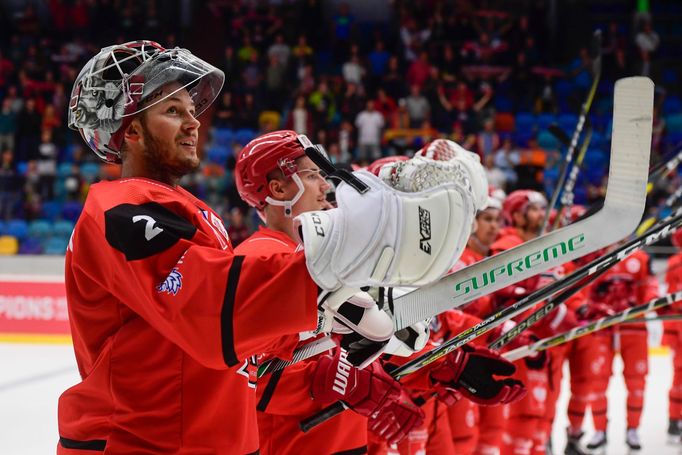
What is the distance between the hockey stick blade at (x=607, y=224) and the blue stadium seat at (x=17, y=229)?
816cm

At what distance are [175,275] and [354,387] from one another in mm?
943

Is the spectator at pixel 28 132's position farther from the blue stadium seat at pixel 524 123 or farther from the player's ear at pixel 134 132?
the player's ear at pixel 134 132

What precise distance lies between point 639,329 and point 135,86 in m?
3.95

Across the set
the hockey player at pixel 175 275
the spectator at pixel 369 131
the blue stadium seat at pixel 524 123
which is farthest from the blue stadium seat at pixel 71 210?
the hockey player at pixel 175 275

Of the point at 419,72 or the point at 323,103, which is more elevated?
the point at 419,72

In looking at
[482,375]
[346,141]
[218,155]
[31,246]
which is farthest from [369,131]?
[482,375]

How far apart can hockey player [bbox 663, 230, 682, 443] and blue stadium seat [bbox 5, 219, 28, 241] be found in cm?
598

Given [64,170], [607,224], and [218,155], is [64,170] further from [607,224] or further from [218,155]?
[607,224]

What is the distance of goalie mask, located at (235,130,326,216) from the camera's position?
7.23 feet

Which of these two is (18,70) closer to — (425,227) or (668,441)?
(668,441)

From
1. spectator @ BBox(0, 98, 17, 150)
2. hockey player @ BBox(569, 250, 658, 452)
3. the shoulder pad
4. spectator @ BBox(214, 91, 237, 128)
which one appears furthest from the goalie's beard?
spectator @ BBox(0, 98, 17, 150)

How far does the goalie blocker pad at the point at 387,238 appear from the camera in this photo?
1.09 m

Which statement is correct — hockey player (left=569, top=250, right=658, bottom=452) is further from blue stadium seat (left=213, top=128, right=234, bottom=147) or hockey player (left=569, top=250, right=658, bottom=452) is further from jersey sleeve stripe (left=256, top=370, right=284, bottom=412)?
blue stadium seat (left=213, top=128, right=234, bottom=147)

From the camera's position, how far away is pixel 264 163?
2221 mm
